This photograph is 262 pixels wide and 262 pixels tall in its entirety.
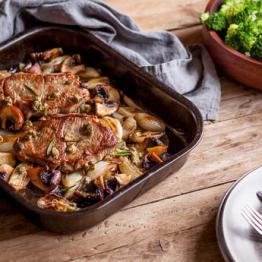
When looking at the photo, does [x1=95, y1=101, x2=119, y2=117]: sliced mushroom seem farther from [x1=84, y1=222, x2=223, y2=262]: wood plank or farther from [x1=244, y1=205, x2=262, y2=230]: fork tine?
[x1=244, y1=205, x2=262, y2=230]: fork tine

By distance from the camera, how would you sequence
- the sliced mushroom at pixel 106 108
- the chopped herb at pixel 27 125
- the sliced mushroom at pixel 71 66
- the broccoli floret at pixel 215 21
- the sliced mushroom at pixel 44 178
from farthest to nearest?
1. the broccoli floret at pixel 215 21
2. the sliced mushroom at pixel 71 66
3. the sliced mushroom at pixel 106 108
4. the chopped herb at pixel 27 125
5. the sliced mushroom at pixel 44 178

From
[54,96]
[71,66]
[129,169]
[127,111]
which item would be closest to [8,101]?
[54,96]

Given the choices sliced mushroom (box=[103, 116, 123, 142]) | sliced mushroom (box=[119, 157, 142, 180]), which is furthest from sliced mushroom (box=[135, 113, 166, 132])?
sliced mushroom (box=[119, 157, 142, 180])

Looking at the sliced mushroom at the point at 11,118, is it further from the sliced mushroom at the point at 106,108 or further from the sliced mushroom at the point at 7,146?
the sliced mushroom at the point at 106,108

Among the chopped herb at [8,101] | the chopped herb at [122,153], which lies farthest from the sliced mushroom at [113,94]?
the chopped herb at [8,101]

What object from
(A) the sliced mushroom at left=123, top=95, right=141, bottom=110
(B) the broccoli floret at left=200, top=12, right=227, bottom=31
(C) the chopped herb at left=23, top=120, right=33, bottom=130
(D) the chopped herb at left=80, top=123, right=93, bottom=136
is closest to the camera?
(D) the chopped herb at left=80, top=123, right=93, bottom=136

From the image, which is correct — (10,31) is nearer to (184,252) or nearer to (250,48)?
(250,48)
